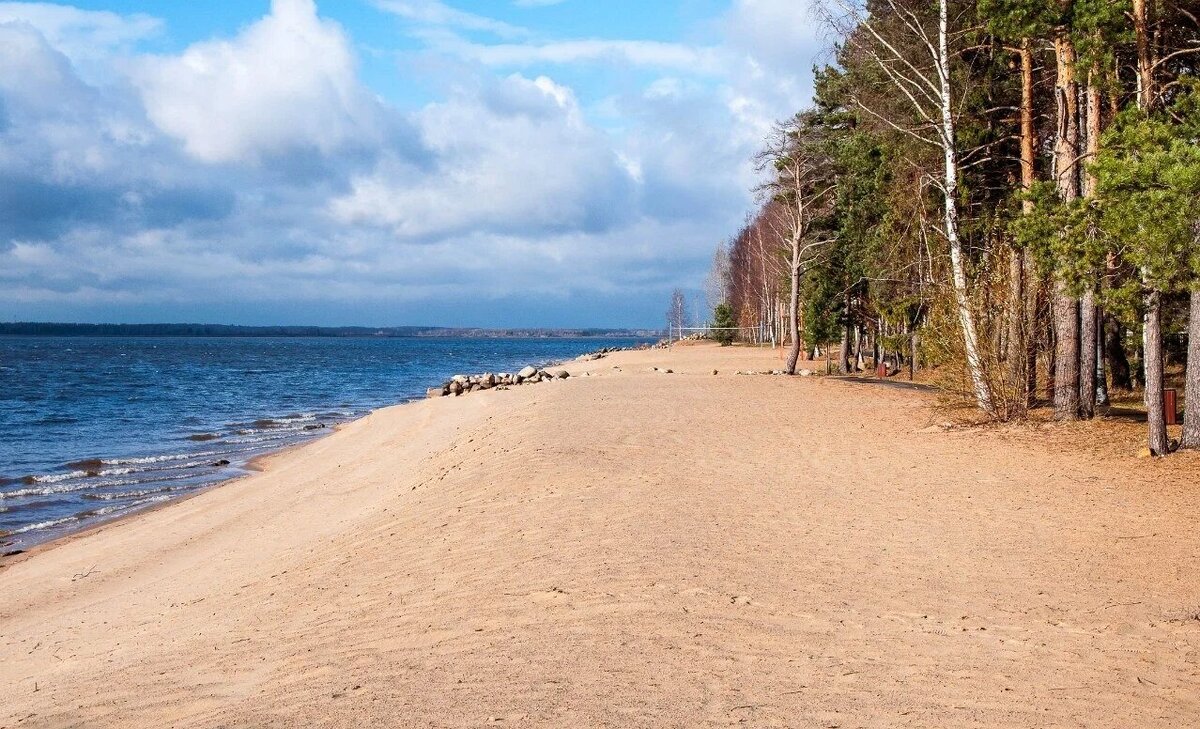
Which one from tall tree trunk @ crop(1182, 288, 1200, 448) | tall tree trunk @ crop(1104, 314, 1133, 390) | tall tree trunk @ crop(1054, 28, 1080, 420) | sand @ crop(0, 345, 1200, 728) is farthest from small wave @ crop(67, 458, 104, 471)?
tall tree trunk @ crop(1104, 314, 1133, 390)

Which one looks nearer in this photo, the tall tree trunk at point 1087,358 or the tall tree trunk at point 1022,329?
the tall tree trunk at point 1087,358

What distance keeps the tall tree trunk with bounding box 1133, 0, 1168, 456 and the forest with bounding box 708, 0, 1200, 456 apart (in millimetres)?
30

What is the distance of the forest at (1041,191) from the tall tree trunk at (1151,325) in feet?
0.10

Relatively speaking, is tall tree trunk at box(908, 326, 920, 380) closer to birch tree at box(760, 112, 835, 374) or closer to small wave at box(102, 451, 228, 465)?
birch tree at box(760, 112, 835, 374)

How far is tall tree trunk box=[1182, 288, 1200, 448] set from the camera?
13.1 metres

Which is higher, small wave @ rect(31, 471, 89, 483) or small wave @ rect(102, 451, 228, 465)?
small wave @ rect(102, 451, 228, 465)

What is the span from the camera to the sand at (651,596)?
5.63 metres

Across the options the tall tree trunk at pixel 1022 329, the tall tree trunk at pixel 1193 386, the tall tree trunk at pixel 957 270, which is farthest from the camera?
the tall tree trunk at pixel 957 270

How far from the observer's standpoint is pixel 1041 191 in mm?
14133

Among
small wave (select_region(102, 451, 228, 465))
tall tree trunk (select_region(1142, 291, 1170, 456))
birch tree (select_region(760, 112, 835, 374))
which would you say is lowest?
small wave (select_region(102, 451, 228, 465))

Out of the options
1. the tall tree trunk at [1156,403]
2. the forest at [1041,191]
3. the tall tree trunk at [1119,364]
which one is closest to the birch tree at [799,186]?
the forest at [1041,191]

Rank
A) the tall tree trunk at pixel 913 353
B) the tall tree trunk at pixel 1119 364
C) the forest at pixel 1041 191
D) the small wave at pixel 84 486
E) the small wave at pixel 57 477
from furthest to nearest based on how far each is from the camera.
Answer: the tall tree trunk at pixel 913 353
the tall tree trunk at pixel 1119 364
the small wave at pixel 57 477
the small wave at pixel 84 486
the forest at pixel 1041 191

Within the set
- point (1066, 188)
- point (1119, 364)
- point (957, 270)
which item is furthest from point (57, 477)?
point (1119, 364)

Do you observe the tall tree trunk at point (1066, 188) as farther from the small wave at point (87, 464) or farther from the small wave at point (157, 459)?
the small wave at point (87, 464)
